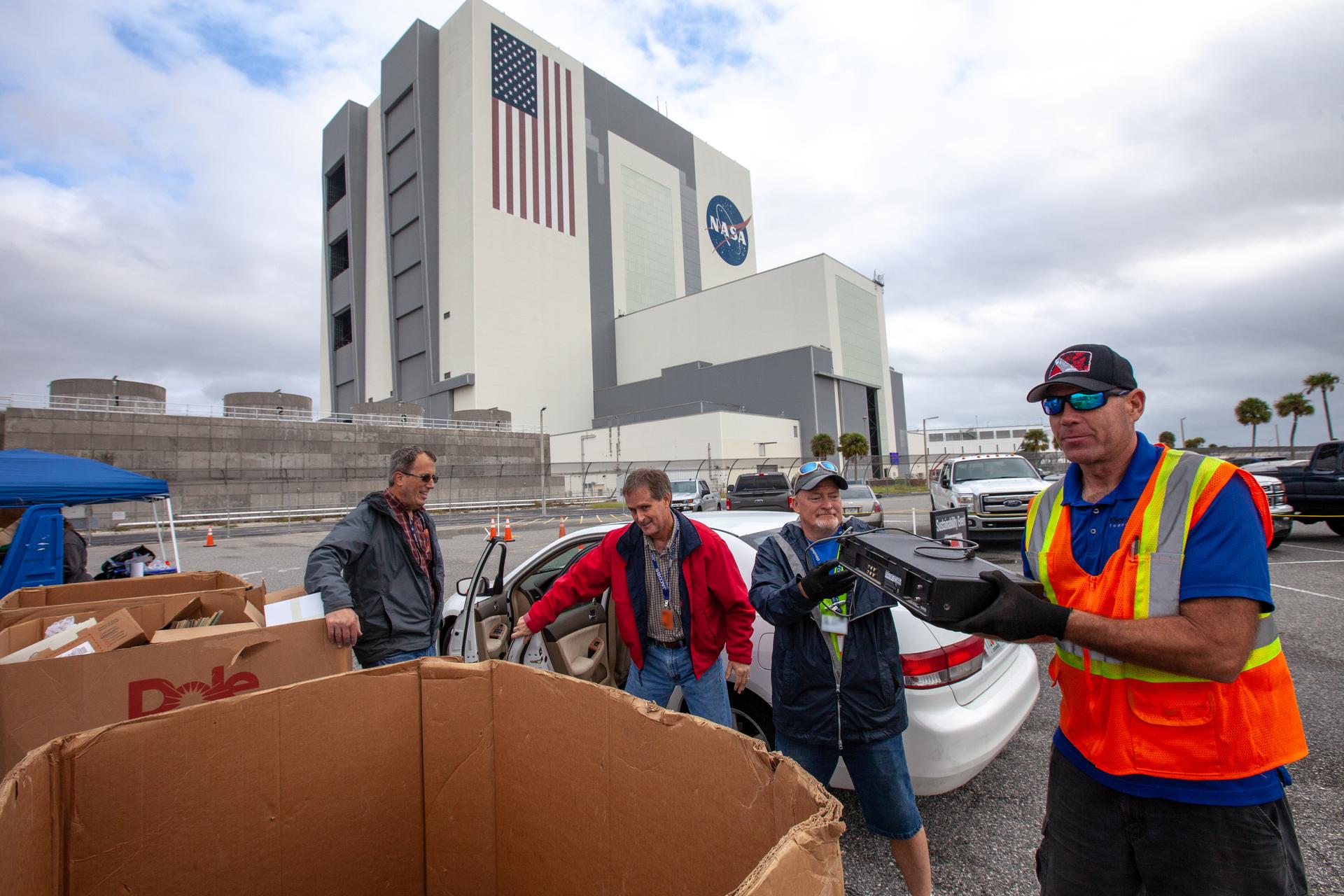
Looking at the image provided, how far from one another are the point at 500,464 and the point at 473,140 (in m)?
22.2

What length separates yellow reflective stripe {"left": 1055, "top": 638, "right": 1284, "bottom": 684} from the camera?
4.62ft

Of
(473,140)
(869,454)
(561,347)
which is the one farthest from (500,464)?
(869,454)

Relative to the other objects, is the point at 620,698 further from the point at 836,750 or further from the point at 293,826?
the point at 836,750

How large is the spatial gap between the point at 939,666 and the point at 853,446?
46594 mm

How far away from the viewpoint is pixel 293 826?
1.41 metres

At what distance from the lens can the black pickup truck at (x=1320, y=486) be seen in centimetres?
1062

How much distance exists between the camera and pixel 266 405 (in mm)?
35125

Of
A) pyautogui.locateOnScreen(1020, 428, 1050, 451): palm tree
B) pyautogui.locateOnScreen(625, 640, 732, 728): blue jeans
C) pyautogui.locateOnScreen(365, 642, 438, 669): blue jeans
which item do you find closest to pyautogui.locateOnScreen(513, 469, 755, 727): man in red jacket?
pyautogui.locateOnScreen(625, 640, 732, 728): blue jeans

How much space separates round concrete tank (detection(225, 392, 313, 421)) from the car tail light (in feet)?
122

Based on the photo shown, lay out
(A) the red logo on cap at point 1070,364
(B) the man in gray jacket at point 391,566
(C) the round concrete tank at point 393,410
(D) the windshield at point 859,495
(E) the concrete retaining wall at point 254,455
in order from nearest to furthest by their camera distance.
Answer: (A) the red logo on cap at point 1070,364 < (B) the man in gray jacket at point 391,566 < (D) the windshield at point 859,495 < (E) the concrete retaining wall at point 254,455 < (C) the round concrete tank at point 393,410

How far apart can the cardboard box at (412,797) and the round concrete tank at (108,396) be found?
116ft

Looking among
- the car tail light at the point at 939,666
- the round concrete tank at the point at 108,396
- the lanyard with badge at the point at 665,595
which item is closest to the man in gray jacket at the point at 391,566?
the lanyard with badge at the point at 665,595

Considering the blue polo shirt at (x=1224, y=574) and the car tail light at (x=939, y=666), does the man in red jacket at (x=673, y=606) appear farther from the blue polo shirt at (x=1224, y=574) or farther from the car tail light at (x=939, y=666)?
the blue polo shirt at (x=1224, y=574)

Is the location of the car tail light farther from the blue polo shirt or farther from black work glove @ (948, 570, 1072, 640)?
black work glove @ (948, 570, 1072, 640)
